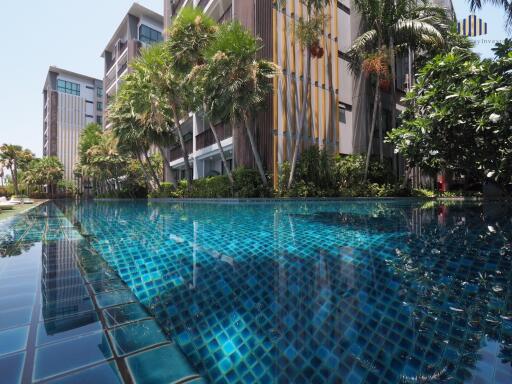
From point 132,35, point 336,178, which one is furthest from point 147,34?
point 336,178

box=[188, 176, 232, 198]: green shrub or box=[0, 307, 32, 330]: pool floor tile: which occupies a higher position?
box=[188, 176, 232, 198]: green shrub

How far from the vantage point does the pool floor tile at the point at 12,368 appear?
1348 millimetres

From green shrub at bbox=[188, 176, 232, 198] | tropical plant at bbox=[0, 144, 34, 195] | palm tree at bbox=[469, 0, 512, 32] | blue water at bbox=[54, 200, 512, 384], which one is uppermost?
palm tree at bbox=[469, 0, 512, 32]

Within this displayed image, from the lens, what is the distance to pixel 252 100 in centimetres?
1326

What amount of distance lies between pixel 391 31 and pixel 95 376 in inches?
750

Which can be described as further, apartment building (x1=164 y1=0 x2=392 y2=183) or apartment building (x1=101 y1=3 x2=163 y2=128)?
apartment building (x1=101 y1=3 x2=163 y2=128)

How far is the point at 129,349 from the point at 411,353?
1609 mm

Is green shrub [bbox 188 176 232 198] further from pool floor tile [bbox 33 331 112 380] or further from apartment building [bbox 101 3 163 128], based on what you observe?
apartment building [bbox 101 3 163 128]

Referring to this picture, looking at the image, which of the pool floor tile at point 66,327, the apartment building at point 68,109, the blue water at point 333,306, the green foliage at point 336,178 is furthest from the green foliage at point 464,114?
the apartment building at point 68,109

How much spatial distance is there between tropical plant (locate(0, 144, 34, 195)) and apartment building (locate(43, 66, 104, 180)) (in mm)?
12987

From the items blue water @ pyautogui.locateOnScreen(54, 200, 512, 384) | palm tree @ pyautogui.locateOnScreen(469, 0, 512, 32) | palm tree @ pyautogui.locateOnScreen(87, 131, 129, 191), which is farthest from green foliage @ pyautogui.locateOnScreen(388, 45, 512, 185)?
palm tree @ pyautogui.locateOnScreen(87, 131, 129, 191)

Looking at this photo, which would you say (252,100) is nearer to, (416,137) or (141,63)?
(416,137)

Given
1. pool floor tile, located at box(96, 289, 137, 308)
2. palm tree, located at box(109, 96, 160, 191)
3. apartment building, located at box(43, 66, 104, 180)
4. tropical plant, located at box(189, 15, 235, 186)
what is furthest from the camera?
apartment building, located at box(43, 66, 104, 180)

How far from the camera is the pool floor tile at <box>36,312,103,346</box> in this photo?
172cm
